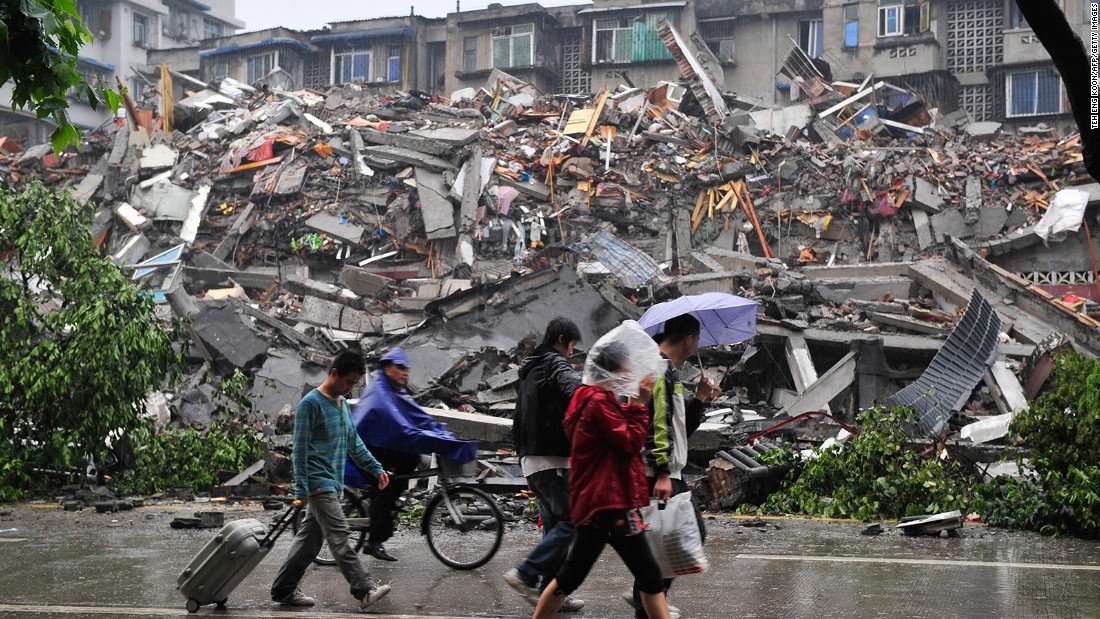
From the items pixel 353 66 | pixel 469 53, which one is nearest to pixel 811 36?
pixel 469 53

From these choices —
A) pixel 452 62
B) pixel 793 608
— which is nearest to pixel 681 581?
pixel 793 608

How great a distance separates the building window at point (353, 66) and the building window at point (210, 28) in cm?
1684

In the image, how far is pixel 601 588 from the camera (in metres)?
6.36

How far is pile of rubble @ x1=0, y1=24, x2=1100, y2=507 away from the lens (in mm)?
15703

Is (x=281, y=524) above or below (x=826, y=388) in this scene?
below

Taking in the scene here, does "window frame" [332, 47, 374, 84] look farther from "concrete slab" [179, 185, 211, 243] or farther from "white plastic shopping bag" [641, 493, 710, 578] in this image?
"white plastic shopping bag" [641, 493, 710, 578]

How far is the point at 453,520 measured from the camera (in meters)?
7.39

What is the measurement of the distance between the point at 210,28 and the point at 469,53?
74.8ft

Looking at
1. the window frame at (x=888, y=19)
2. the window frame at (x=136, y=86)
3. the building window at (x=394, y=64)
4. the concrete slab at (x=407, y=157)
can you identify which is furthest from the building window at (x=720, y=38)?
the window frame at (x=136, y=86)

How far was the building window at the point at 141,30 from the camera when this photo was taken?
49.9 meters

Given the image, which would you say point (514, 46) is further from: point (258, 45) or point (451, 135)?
point (451, 135)

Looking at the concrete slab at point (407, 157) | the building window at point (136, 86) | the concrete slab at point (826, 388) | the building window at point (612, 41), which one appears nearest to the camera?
the concrete slab at point (826, 388)

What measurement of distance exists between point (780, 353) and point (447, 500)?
921 centimetres

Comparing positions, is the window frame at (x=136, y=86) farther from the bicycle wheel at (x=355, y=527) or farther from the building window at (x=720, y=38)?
the bicycle wheel at (x=355, y=527)
